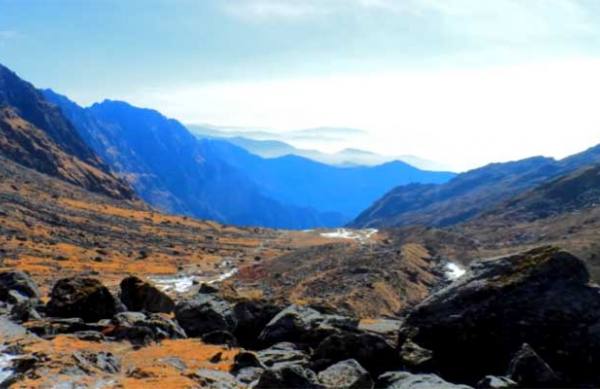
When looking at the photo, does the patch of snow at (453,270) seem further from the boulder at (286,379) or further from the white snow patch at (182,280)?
the boulder at (286,379)

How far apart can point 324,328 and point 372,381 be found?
262 inches

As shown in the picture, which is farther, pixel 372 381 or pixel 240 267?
pixel 240 267

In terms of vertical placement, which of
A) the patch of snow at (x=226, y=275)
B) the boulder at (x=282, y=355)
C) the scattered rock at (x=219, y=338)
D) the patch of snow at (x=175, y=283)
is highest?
the scattered rock at (x=219, y=338)

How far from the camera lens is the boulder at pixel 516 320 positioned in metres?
28.5

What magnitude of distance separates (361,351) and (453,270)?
127805 millimetres

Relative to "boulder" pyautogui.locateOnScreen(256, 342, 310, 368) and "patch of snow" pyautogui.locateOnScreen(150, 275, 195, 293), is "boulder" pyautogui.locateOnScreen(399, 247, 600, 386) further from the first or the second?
"patch of snow" pyautogui.locateOnScreen(150, 275, 195, 293)

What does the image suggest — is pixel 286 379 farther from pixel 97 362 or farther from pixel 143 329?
pixel 143 329

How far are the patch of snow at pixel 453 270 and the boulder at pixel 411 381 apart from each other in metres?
115

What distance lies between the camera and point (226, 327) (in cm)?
3900

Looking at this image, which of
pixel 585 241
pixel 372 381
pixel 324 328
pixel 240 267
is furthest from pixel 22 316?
pixel 585 241

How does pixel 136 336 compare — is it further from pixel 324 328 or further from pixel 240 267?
pixel 240 267

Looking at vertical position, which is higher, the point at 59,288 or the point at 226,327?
the point at 59,288

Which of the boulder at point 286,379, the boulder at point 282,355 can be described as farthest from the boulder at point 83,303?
the boulder at point 286,379

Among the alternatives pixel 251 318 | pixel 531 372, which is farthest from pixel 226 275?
pixel 531 372
